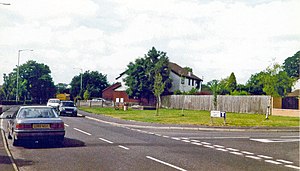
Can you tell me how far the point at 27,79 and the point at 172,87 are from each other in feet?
149

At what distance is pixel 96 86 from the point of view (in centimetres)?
11056

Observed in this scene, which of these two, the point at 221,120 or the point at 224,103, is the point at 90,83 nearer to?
the point at 224,103

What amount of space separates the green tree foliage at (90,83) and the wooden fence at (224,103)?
47.7 meters

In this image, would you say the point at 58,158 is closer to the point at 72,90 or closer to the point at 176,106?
the point at 176,106

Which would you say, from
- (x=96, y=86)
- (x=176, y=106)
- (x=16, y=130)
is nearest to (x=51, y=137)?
(x=16, y=130)

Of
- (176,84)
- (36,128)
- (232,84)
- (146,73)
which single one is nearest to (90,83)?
(176,84)

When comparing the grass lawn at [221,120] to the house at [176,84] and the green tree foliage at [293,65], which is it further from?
the green tree foliage at [293,65]

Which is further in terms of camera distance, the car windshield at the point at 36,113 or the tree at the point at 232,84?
the tree at the point at 232,84

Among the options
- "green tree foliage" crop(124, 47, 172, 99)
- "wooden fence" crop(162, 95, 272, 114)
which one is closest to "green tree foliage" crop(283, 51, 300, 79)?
"green tree foliage" crop(124, 47, 172, 99)

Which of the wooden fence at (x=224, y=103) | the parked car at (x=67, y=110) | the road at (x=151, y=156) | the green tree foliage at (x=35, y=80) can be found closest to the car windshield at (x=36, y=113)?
the road at (x=151, y=156)

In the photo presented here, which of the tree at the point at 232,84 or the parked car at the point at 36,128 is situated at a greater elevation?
the tree at the point at 232,84

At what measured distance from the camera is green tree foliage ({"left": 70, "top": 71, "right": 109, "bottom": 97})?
106762 millimetres

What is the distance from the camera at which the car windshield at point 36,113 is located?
1431 centimetres

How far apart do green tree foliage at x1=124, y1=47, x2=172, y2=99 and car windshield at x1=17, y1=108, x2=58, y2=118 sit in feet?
169
